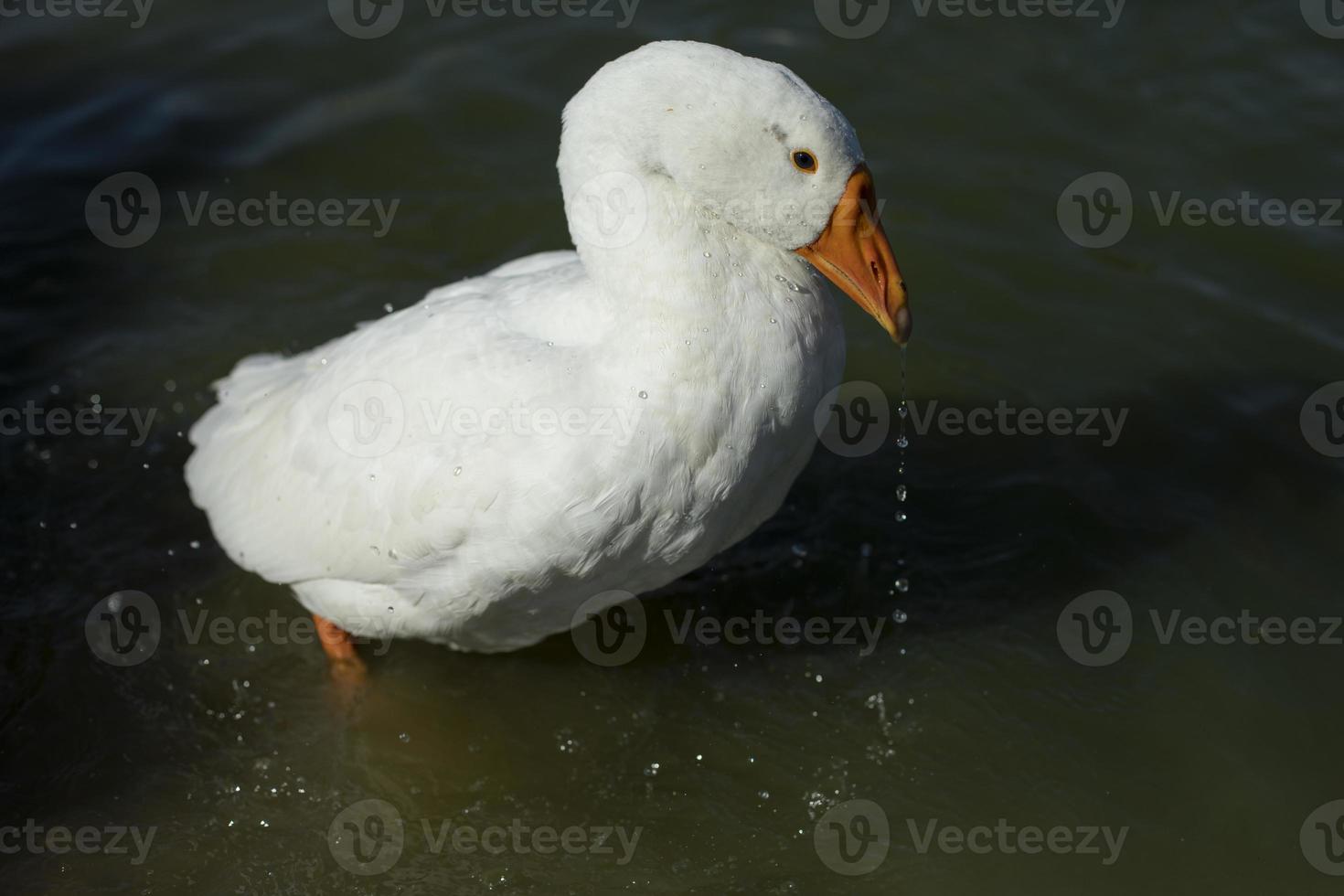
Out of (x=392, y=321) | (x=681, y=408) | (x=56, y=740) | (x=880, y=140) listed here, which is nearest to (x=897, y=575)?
(x=681, y=408)

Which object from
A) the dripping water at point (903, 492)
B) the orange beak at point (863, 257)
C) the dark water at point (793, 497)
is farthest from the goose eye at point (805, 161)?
the dark water at point (793, 497)

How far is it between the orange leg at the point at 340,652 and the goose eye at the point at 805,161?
2871mm

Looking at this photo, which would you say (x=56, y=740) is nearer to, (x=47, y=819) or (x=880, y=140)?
(x=47, y=819)

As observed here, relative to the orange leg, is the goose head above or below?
above

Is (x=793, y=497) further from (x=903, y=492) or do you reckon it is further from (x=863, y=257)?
(x=863, y=257)

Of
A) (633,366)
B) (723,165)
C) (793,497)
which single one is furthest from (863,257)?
(793,497)

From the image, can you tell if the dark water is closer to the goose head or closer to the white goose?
the white goose

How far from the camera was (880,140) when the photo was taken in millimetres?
8008

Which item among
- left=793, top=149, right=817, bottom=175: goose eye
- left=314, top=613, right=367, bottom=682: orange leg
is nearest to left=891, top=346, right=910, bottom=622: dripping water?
left=793, top=149, right=817, bottom=175: goose eye

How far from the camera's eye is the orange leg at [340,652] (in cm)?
563

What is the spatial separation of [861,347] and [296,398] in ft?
10.5

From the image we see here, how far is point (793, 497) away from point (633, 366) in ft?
7.61

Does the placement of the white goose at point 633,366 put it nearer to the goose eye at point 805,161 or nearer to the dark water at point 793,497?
the goose eye at point 805,161

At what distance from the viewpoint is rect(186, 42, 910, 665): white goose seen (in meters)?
4.15
